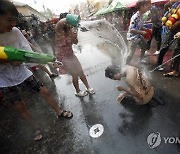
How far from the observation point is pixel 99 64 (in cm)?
689

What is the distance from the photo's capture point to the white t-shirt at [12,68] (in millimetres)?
2674

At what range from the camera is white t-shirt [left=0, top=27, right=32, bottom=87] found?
267 cm

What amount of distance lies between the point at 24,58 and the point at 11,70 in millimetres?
433

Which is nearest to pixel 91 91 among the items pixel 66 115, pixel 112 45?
pixel 66 115

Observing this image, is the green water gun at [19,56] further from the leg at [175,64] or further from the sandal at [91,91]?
the leg at [175,64]

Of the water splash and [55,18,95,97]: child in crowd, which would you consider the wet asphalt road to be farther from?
the water splash

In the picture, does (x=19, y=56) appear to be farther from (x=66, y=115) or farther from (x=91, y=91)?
(x=91, y=91)

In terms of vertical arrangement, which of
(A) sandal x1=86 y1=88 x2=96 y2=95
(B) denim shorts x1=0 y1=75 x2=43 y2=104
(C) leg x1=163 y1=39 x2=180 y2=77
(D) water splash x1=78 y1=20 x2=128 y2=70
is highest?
(B) denim shorts x1=0 y1=75 x2=43 y2=104

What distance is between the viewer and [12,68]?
9.14ft

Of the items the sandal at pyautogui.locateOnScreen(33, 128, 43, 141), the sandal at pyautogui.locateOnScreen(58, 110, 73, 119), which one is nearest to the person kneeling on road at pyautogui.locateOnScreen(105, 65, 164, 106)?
the sandal at pyautogui.locateOnScreen(58, 110, 73, 119)

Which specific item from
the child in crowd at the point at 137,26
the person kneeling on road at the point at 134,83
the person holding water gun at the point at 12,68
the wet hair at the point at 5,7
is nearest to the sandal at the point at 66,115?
the person holding water gun at the point at 12,68

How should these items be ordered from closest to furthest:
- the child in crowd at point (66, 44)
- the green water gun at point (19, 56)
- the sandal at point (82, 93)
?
1. the green water gun at point (19, 56)
2. the child in crowd at point (66, 44)
3. the sandal at point (82, 93)

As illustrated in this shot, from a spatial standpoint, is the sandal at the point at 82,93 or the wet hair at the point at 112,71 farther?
the sandal at the point at 82,93

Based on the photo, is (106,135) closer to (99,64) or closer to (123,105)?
(123,105)
